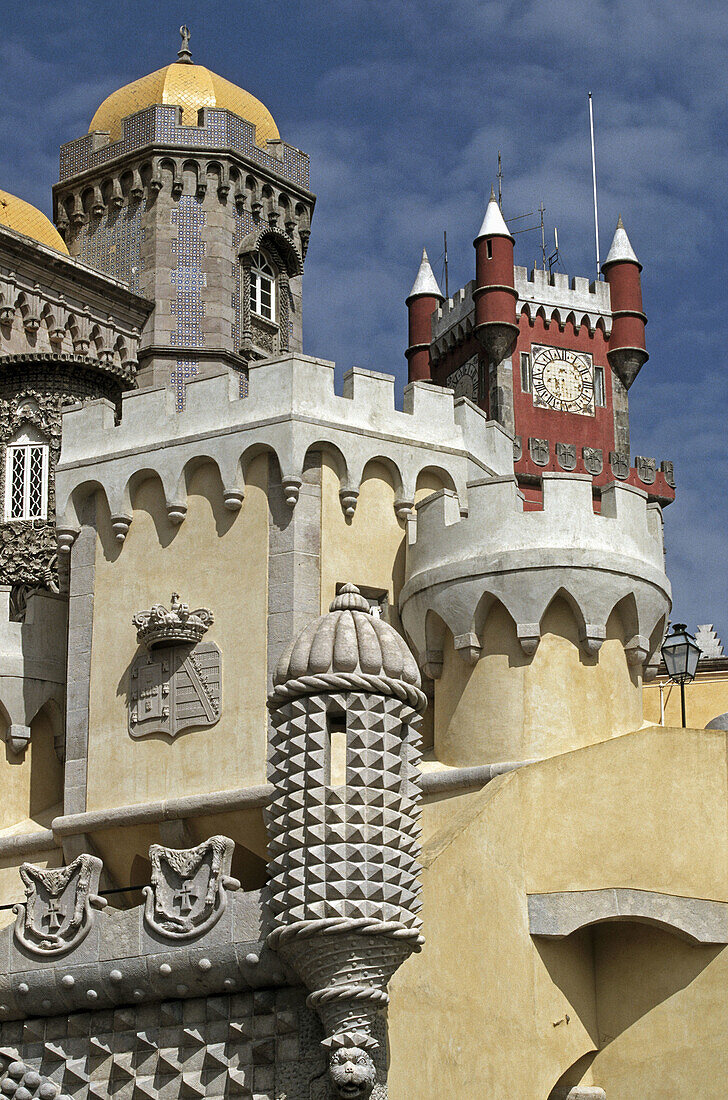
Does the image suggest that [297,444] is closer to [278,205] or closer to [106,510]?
[106,510]

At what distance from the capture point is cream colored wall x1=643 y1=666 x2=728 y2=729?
30.7 meters

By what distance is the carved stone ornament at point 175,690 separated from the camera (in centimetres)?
2297

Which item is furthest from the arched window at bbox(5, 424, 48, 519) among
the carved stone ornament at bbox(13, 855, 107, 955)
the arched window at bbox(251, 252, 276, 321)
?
the carved stone ornament at bbox(13, 855, 107, 955)

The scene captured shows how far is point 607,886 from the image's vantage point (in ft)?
64.6

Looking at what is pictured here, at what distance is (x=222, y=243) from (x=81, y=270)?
250cm

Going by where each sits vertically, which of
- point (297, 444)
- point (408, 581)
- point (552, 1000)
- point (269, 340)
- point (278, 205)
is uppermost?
point (278, 205)

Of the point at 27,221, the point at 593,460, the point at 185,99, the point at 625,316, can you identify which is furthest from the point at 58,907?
the point at 625,316

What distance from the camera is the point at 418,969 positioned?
17078 mm

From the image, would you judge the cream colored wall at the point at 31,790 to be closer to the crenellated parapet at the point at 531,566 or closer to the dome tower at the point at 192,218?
the crenellated parapet at the point at 531,566

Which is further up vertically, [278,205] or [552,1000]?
[278,205]

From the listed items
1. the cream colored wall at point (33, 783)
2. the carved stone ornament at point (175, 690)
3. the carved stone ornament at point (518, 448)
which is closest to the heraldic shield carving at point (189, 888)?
the carved stone ornament at point (175, 690)

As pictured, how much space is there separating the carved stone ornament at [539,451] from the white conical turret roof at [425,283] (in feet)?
34.7

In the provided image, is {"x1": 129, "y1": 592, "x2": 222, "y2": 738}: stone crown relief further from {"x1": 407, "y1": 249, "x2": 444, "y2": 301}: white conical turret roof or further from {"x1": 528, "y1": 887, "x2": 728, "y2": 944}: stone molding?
{"x1": 407, "y1": 249, "x2": 444, "y2": 301}: white conical turret roof

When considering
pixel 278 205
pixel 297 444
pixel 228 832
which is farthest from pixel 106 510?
pixel 278 205
